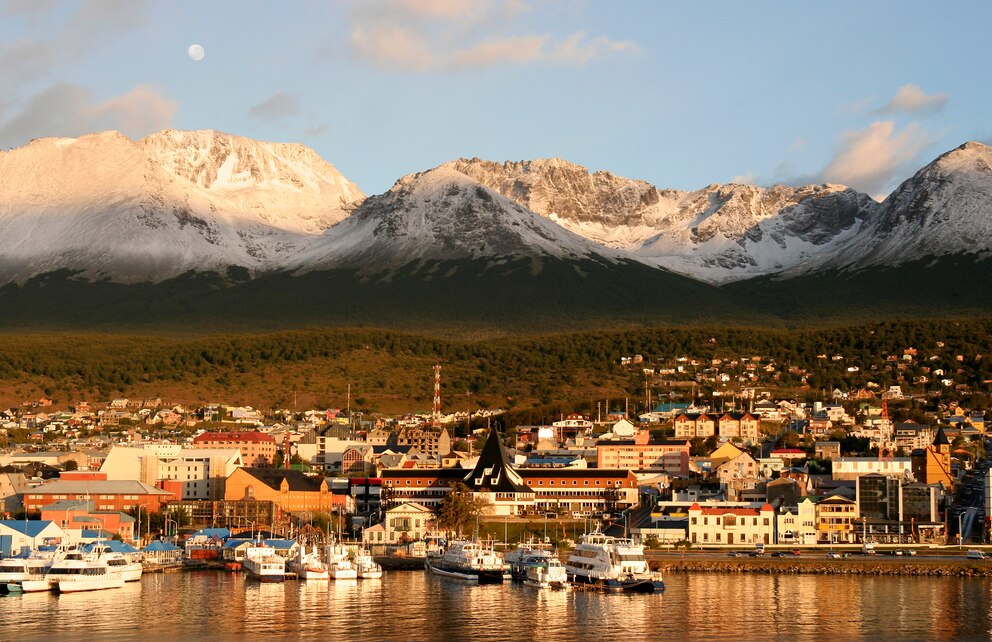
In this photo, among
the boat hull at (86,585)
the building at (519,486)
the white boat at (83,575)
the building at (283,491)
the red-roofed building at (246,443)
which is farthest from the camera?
the red-roofed building at (246,443)

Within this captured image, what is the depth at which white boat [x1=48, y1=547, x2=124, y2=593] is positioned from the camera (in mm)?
72062

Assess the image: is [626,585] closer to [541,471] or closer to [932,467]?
[541,471]

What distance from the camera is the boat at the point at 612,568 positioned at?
70750 millimetres

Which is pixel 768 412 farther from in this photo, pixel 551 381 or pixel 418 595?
pixel 418 595

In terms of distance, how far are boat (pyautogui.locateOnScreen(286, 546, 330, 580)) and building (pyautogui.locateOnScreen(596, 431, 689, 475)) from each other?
40.2m

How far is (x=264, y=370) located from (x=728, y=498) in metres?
90.5

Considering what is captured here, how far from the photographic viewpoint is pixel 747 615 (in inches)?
2421

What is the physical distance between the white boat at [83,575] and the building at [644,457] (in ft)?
161

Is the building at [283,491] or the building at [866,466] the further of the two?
the building at [866,466]

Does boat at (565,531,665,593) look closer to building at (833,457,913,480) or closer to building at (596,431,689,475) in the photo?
building at (833,457,913,480)

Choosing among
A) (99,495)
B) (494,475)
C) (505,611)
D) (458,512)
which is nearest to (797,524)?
(458,512)

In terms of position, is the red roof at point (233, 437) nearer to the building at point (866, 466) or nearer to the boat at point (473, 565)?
the building at point (866, 466)

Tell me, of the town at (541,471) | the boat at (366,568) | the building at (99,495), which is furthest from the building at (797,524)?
the building at (99,495)

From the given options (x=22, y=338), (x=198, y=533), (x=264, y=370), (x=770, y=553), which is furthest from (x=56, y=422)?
(x=770, y=553)
